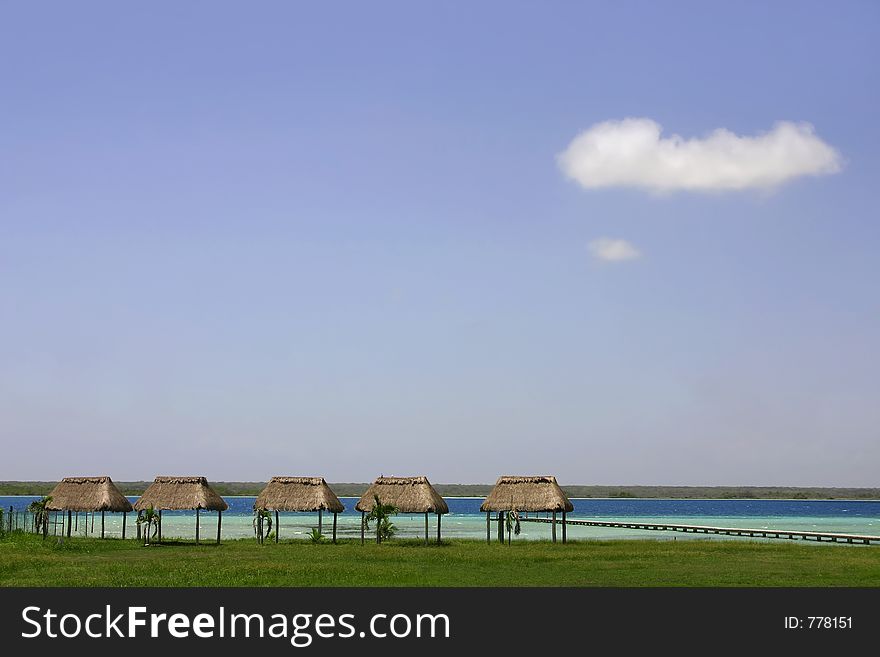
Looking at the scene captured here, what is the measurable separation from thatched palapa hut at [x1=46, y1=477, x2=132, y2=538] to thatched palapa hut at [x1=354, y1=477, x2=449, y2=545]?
15.8m

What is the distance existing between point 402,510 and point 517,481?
279 inches

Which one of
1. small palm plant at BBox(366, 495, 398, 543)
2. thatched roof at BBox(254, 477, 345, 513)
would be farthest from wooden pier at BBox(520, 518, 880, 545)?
thatched roof at BBox(254, 477, 345, 513)

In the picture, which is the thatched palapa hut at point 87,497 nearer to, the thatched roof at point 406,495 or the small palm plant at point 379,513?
the thatched roof at point 406,495

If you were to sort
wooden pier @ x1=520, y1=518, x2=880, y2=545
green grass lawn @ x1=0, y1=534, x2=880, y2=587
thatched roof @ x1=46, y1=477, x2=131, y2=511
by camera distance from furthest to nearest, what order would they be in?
wooden pier @ x1=520, y1=518, x2=880, y2=545, thatched roof @ x1=46, y1=477, x2=131, y2=511, green grass lawn @ x1=0, y1=534, x2=880, y2=587

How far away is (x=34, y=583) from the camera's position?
31.3m

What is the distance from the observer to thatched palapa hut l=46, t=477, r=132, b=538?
61.6 m

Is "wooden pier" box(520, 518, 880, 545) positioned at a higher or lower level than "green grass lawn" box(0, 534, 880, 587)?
lower

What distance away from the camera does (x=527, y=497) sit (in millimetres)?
58281

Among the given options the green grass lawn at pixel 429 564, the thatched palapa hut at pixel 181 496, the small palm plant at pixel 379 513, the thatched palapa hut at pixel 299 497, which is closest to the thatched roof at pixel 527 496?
the green grass lawn at pixel 429 564

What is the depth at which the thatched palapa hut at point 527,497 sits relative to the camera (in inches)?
2254

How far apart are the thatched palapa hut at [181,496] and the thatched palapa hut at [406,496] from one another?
8.49 metres

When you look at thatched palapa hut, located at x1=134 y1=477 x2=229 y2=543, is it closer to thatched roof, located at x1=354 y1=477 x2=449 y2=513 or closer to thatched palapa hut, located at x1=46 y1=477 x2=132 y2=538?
thatched palapa hut, located at x1=46 y1=477 x2=132 y2=538
